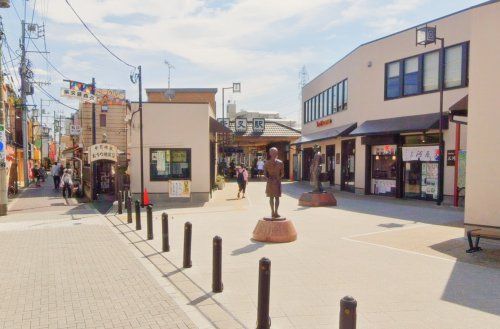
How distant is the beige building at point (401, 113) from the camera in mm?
16766

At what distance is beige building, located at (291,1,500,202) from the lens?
16766mm

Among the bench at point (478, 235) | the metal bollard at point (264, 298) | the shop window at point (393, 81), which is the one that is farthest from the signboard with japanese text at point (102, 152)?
the metal bollard at point (264, 298)

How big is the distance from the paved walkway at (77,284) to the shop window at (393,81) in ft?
48.1

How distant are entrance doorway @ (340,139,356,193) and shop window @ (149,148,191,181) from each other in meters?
10.1

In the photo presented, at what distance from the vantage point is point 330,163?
27.6 meters

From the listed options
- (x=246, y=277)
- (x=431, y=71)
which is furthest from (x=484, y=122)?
(x=431, y=71)

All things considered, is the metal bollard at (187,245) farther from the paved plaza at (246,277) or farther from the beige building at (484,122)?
the beige building at (484,122)

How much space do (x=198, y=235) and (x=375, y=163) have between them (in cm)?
1340

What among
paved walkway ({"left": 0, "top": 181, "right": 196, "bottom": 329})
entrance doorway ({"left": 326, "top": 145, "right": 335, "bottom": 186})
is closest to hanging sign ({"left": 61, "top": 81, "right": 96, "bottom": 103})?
paved walkway ({"left": 0, "top": 181, "right": 196, "bottom": 329})

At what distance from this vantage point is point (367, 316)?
516cm

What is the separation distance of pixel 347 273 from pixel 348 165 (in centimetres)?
1792

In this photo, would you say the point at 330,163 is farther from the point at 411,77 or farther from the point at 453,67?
the point at 453,67

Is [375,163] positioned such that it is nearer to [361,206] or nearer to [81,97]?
[361,206]

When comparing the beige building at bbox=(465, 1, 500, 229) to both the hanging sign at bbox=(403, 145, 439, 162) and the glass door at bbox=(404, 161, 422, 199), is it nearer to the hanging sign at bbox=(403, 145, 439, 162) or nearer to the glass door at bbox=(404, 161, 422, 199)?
the hanging sign at bbox=(403, 145, 439, 162)
